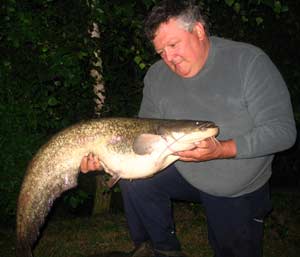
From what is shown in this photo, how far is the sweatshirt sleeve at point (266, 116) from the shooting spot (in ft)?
8.10

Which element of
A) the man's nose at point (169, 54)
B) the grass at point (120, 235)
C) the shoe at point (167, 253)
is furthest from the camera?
the grass at point (120, 235)

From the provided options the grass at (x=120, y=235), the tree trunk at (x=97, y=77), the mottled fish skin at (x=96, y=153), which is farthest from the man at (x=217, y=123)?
the tree trunk at (x=97, y=77)

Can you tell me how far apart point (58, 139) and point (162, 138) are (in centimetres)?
75

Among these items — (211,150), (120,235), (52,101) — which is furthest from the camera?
(120,235)

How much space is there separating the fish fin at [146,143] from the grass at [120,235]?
1.27 m

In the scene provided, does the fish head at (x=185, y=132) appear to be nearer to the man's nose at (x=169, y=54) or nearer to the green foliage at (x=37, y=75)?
the man's nose at (x=169, y=54)

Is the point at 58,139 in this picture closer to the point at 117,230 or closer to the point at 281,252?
the point at 117,230

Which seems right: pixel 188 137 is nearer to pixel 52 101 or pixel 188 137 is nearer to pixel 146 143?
pixel 146 143

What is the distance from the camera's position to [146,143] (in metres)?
2.64

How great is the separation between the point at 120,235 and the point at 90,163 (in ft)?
4.08

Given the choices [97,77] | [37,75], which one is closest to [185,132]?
[97,77]

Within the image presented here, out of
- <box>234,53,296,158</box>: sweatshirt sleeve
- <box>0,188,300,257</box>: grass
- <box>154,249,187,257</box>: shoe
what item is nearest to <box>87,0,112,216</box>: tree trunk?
<box>0,188,300,257</box>: grass

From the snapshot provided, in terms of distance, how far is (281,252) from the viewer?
3.60 m

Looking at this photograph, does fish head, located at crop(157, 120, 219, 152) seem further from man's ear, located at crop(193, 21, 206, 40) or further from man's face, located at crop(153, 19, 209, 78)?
man's ear, located at crop(193, 21, 206, 40)
